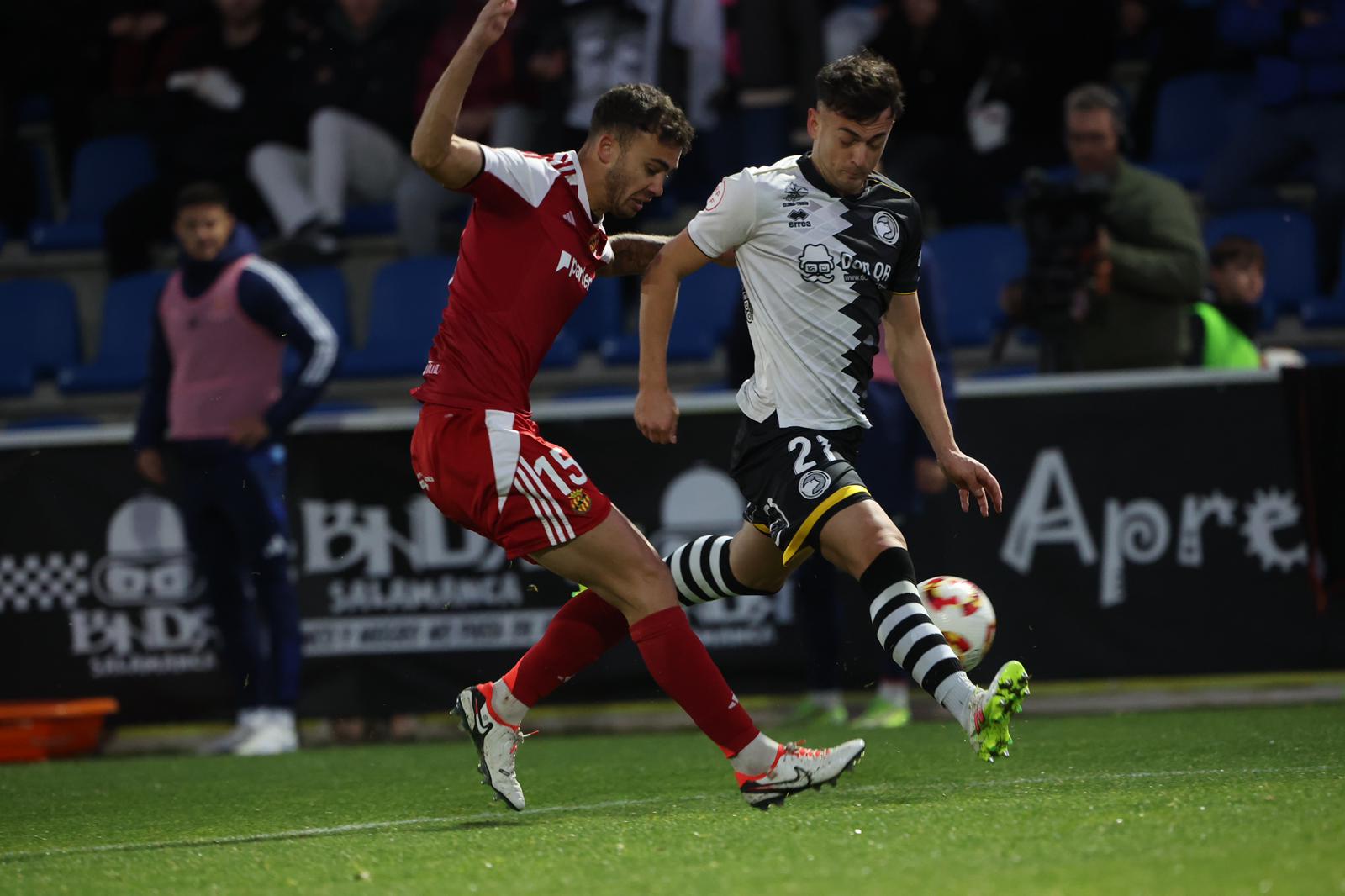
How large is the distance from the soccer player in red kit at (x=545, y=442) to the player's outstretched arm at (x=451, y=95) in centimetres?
11

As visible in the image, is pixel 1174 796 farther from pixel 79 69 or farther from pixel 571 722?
pixel 79 69

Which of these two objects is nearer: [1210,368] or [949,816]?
[949,816]

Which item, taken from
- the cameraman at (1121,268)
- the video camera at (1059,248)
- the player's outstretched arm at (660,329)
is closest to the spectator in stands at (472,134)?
the video camera at (1059,248)

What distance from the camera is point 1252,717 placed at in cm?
714

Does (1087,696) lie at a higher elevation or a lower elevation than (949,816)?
lower

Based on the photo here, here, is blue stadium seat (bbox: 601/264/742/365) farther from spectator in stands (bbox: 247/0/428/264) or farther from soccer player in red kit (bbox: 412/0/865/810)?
soccer player in red kit (bbox: 412/0/865/810)

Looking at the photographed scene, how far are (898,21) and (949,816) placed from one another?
6.95 m

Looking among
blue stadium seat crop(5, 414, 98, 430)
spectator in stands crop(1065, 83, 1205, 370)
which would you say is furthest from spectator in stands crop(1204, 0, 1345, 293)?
blue stadium seat crop(5, 414, 98, 430)

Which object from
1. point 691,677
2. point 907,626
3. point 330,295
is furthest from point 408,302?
point 907,626

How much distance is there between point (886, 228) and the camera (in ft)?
17.4

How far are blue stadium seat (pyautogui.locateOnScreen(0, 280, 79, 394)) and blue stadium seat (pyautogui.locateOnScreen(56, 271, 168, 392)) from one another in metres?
0.17

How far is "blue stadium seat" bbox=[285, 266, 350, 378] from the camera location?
10.9 meters

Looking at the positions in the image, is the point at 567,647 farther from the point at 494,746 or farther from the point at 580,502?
the point at 580,502

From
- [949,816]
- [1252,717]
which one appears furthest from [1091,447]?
[949,816]
